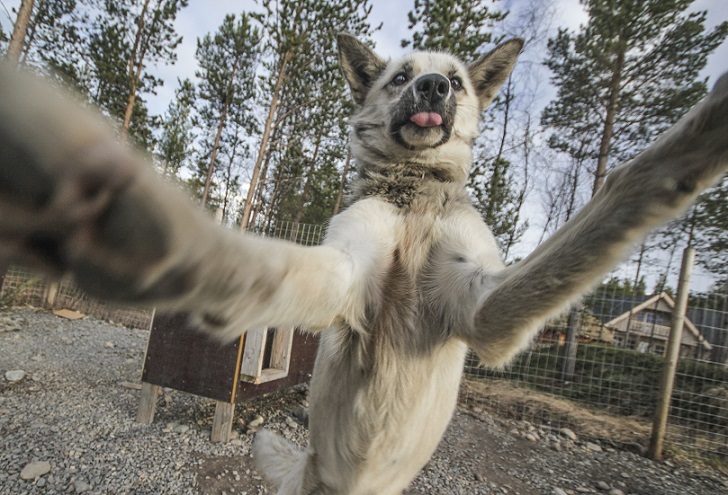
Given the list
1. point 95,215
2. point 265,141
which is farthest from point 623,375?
point 265,141

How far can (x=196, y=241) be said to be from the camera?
680mm

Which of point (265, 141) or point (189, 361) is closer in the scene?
point (189, 361)

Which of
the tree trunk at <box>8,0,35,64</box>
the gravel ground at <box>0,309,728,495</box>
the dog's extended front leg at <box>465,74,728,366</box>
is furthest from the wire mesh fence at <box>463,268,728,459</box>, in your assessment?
the tree trunk at <box>8,0,35,64</box>

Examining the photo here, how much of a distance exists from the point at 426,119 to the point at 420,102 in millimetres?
137

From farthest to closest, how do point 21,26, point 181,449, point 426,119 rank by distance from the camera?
point 21,26
point 181,449
point 426,119

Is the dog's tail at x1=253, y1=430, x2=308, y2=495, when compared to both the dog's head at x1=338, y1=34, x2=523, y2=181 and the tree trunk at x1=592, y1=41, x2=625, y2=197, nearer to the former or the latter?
the dog's head at x1=338, y1=34, x2=523, y2=181

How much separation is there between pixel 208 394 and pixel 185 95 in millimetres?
17051

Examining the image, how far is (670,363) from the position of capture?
577 centimetres

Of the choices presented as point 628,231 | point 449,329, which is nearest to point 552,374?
point 449,329

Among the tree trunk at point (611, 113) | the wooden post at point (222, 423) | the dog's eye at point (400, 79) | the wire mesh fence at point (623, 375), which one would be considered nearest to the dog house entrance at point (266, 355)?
the wooden post at point (222, 423)

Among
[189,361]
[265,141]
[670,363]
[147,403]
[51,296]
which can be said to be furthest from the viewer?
[265,141]

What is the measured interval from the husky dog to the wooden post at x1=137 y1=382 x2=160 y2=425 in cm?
278

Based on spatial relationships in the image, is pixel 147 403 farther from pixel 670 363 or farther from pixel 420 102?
pixel 670 363

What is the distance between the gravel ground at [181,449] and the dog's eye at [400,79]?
4048 millimetres
